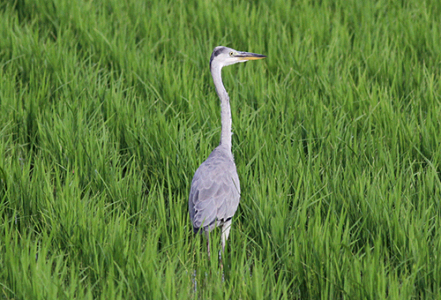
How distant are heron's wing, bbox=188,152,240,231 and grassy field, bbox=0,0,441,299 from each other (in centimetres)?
11

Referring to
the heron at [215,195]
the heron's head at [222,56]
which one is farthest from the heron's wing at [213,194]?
the heron's head at [222,56]

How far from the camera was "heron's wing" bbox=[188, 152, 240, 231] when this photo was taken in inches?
119

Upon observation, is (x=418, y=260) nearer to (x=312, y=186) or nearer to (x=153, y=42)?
(x=312, y=186)

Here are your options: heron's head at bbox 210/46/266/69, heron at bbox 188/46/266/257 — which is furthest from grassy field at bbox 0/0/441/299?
heron's head at bbox 210/46/266/69

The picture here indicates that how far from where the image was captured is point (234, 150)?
393 cm

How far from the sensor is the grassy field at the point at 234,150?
8.87 ft

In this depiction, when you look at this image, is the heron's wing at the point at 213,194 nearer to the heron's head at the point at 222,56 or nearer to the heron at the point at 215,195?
the heron at the point at 215,195

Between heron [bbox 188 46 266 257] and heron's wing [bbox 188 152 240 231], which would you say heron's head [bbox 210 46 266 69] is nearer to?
heron [bbox 188 46 266 257]

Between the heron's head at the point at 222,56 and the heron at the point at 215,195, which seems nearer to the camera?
the heron at the point at 215,195

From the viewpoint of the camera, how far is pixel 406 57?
5191mm

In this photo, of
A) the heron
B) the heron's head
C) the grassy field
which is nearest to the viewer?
the grassy field

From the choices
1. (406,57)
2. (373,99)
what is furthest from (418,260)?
(406,57)

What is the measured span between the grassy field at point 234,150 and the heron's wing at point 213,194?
0.37 feet

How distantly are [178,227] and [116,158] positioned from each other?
0.98 metres
